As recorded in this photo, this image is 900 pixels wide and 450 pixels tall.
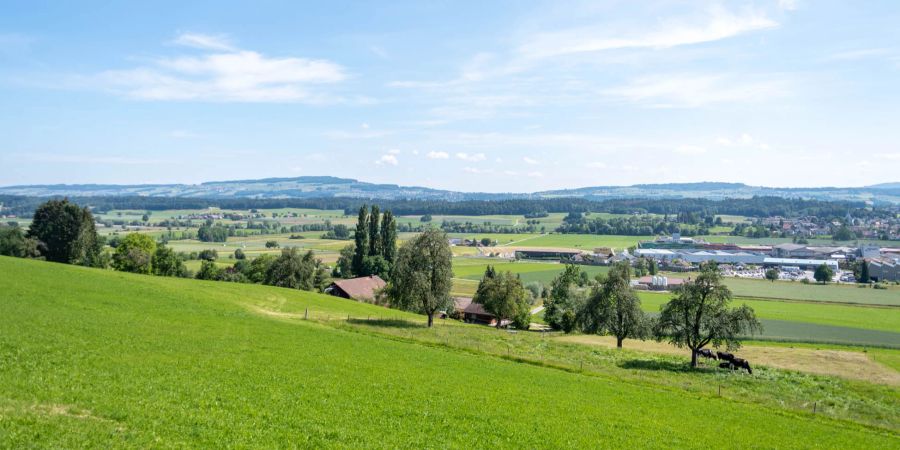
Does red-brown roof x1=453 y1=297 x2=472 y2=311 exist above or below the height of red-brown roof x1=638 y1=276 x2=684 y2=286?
above

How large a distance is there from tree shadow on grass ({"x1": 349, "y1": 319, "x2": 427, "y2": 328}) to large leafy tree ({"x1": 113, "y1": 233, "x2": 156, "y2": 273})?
148ft

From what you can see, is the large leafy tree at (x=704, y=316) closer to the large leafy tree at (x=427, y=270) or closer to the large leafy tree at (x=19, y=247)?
the large leafy tree at (x=427, y=270)

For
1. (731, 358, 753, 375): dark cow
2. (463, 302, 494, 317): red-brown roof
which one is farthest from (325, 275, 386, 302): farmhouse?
(731, 358, 753, 375): dark cow

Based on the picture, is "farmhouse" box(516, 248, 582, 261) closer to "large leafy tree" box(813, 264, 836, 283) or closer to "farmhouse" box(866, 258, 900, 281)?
"large leafy tree" box(813, 264, 836, 283)

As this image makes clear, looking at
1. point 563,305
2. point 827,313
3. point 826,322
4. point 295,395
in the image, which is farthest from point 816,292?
point 295,395

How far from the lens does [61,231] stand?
245 feet

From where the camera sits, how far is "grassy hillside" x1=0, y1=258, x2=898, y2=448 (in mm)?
16453

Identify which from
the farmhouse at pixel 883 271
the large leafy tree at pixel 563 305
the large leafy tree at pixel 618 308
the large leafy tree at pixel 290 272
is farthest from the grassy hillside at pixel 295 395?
the farmhouse at pixel 883 271

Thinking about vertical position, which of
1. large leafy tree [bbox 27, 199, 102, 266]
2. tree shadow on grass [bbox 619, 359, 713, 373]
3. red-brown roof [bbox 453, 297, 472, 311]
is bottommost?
red-brown roof [bbox 453, 297, 472, 311]

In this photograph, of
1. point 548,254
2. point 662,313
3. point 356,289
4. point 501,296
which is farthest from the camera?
point 548,254

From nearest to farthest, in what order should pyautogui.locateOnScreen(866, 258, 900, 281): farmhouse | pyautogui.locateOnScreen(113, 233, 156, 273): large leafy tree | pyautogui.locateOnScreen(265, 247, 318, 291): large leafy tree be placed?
pyautogui.locateOnScreen(113, 233, 156, 273): large leafy tree → pyautogui.locateOnScreen(265, 247, 318, 291): large leafy tree → pyautogui.locateOnScreen(866, 258, 900, 281): farmhouse

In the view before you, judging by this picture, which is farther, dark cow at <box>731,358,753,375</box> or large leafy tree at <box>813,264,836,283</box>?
large leafy tree at <box>813,264,836,283</box>

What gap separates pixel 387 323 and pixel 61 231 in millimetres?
53806

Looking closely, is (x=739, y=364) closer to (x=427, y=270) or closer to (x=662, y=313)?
(x=662, y=313)
